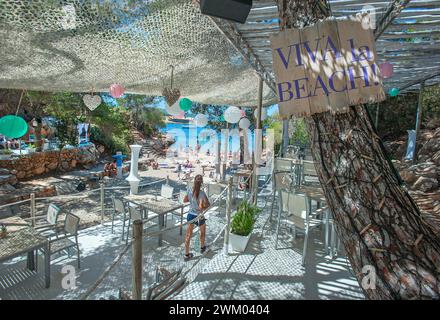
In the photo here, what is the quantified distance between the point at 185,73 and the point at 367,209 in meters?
3.87

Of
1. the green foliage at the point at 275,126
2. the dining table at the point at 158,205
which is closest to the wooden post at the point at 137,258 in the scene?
the dining table at the point at 158,205

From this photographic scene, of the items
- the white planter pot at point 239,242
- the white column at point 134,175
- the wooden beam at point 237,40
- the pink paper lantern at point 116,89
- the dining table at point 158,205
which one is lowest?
the white planter pot at point 239,242

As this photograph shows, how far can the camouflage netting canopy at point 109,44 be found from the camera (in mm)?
2285

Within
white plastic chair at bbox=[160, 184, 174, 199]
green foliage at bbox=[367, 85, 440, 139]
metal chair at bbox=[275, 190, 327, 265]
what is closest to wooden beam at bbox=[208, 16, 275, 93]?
metal chair at bbox=[275, 190, 327, 265]

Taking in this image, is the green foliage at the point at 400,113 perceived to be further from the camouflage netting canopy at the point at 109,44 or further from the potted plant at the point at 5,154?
the potted plant at the point at 5,154

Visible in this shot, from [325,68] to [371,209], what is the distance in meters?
0.63

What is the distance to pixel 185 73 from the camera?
4.45 metres

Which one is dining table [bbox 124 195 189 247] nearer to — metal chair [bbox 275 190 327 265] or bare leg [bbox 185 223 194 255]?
bare leg [bbox 185 223 194 255]

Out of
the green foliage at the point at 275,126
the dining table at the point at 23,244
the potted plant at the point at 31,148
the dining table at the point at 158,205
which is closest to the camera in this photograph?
the dining table at the point at 23,244

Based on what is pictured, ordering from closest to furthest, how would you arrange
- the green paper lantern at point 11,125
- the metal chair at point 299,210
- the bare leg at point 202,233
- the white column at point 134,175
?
the metal chair at point 299,210, the bare leg at point 202,233, the green paper lantern at point 11,125, the white column at point 134,175

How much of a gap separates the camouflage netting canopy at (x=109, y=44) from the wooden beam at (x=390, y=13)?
1710mm

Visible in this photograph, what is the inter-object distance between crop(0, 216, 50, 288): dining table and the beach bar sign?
9.86 feet
